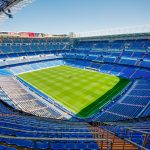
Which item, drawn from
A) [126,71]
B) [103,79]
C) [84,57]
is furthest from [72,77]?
[84,57]

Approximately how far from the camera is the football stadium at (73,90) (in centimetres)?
818

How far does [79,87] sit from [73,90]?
2.15 metres

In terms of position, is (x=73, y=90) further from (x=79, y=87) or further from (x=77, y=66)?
(x=77, y=66)

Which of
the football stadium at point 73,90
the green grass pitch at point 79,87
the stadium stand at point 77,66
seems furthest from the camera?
the green grass pitch at point 79,87

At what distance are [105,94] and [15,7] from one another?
20549 millimetres

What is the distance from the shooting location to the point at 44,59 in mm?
65375

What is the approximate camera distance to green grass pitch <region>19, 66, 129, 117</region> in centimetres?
2935

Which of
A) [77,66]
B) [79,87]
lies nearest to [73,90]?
[79,87]

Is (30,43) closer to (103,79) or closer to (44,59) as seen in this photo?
(44,59)

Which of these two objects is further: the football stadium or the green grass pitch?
the green grass pitch

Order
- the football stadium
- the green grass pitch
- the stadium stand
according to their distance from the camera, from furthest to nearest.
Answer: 1. the green grass pitch
2. the stadium stand
3. the football stadium

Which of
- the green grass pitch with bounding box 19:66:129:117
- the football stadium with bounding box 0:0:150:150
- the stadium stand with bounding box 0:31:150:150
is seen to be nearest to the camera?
the football stadium with bounding box 0:0:150:150

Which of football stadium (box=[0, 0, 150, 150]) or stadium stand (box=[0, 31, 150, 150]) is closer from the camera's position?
football stadium (box=[0, 0, 150, 150])

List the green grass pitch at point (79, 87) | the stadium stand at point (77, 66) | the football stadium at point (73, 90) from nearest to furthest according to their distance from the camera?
1. the football stadium at point (73, 90)
2. the stadium stand at point (77, 66)
3. the green grass pitch at point (79, 87)
